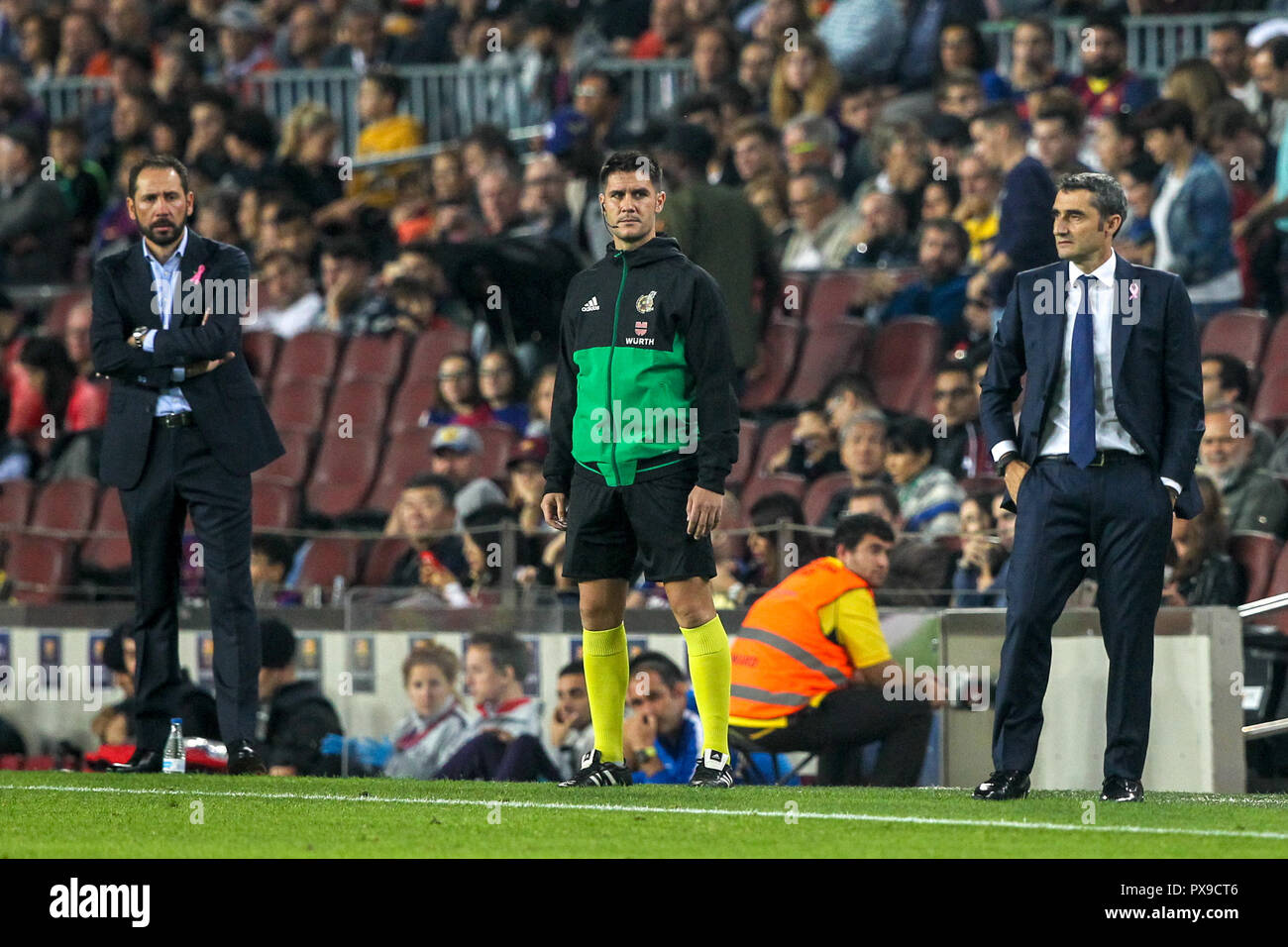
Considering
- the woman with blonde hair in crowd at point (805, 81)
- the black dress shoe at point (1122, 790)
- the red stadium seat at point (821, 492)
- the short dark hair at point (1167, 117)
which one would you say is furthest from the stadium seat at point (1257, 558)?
the woman with blonde hair in crowd at point (805, 81)

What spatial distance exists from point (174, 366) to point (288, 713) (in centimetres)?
285

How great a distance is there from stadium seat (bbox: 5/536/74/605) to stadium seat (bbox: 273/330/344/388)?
83.8 inches

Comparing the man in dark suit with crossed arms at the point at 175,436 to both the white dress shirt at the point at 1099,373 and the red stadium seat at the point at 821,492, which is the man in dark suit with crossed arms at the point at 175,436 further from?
the red stadium seat at the point at 821,492

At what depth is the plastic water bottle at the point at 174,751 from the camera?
8445 mm

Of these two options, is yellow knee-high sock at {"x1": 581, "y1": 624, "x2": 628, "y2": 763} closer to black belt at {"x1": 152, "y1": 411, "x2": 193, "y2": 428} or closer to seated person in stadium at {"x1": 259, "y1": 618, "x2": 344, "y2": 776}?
black belt at {"x1": 152, "y1": 411, "x2": 193, "y2": 428}

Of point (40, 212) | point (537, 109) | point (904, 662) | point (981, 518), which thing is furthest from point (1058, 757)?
point (40, 212)

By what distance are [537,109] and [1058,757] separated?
8.75m

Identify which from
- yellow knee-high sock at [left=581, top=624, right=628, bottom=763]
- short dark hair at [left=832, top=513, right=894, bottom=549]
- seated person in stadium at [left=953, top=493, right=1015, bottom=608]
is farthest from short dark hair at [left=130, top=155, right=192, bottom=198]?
seated person in stadium at [left=953, top=493, right=1015, bottom=608]

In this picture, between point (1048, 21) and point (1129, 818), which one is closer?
point (1129, 818)

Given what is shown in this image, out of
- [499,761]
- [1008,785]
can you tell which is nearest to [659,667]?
[499,761]

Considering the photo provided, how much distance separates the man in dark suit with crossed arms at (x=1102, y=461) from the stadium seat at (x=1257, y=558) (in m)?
3.07

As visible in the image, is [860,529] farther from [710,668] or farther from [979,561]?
[710,668]

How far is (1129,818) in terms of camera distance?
21.4 feet
